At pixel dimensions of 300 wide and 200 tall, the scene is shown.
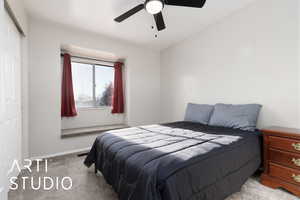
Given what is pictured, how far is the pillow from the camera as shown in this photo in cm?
201

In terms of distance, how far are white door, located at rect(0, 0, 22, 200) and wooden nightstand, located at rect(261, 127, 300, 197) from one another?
291 cm

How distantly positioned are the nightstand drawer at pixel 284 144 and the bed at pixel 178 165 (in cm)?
16

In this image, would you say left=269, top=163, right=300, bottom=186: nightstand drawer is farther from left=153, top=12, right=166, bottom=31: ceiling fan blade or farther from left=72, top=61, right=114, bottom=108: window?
left=72, top=61, right=114, bottom=108: window

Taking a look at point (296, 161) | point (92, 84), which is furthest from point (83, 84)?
point (296, 161)

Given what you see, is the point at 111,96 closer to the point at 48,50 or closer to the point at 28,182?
the point at 48,50

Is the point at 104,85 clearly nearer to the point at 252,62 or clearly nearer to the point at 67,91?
the point at 67,91

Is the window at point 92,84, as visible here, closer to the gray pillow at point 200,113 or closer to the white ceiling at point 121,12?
the white ceiling at point 121,12

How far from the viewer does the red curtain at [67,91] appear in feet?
10.00

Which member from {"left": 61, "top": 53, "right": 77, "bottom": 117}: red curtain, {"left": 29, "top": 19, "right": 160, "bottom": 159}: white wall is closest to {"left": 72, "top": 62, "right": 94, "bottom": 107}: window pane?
{"left": 61, "top": 53, "right": 77, "bottom": 117}: red curtain

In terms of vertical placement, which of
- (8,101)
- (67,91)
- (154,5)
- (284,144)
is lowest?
(284,144)

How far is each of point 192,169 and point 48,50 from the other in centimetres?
302

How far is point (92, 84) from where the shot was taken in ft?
11.9

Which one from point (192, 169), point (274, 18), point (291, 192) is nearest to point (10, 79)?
point (192, 169)

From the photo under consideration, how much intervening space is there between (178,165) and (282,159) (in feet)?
4.79
